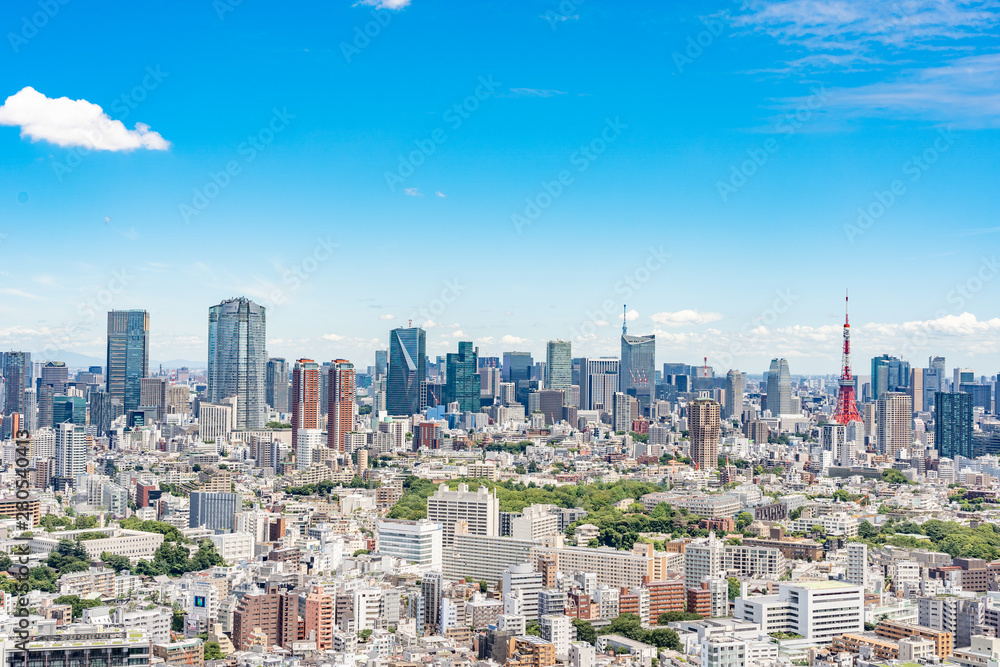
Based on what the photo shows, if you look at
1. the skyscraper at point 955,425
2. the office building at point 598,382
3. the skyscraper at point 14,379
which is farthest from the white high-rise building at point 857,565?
the office building at point 598,382

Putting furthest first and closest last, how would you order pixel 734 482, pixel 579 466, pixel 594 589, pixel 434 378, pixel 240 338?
pixel 434 378
pixel 240 338
pixel 579 466
pixel 734 482
pixel 594 589

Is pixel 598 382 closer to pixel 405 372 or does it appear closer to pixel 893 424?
pixel 405 372

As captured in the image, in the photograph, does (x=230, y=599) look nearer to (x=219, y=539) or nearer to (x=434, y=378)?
(x=219, y=539)

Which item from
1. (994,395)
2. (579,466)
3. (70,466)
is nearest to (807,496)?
(579,466)

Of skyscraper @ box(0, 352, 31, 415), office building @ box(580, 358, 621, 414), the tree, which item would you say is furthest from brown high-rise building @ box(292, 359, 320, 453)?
the tree

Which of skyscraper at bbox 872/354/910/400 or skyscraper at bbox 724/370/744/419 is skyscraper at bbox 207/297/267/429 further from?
skyscraper at bbox 872/354/910/400

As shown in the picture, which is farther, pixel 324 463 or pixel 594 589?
pixel 324 463
